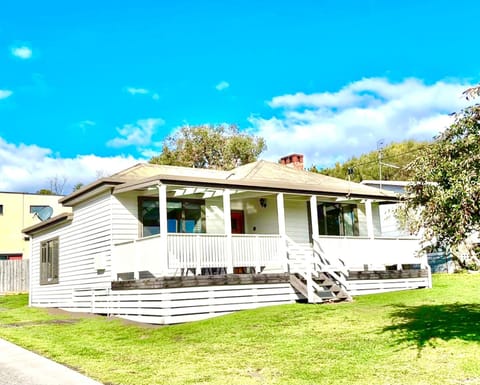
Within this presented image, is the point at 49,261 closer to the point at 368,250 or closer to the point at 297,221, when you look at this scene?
the point at 297,221

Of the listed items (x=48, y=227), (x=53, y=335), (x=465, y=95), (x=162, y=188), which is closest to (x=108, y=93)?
(x=48, y=227)

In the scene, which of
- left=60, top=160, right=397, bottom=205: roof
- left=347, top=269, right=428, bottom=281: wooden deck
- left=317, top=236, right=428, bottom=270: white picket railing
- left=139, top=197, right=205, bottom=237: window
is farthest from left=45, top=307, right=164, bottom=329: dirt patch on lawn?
left=347, top=269, right=428, bottom=281: wooden deck

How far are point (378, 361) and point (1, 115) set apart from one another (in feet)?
129

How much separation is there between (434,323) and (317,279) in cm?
535

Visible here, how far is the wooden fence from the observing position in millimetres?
28172

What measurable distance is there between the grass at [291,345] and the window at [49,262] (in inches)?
237

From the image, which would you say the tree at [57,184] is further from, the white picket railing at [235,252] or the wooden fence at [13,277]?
the white picket railing at [235,252]

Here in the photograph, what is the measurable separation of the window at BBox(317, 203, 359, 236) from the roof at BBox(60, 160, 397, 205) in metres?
0.86

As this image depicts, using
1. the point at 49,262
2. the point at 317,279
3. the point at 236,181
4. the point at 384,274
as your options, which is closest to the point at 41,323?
the point at 236,181

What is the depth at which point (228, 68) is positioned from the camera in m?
29.1

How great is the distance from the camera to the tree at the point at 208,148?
43.8 m

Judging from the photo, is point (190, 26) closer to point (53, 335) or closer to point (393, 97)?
point (53, 335)

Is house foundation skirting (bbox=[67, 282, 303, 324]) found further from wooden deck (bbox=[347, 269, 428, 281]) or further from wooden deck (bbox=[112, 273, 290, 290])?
wooden deck (bbox=[347, 269, 428, 281])

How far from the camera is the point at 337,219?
62.6 ft
